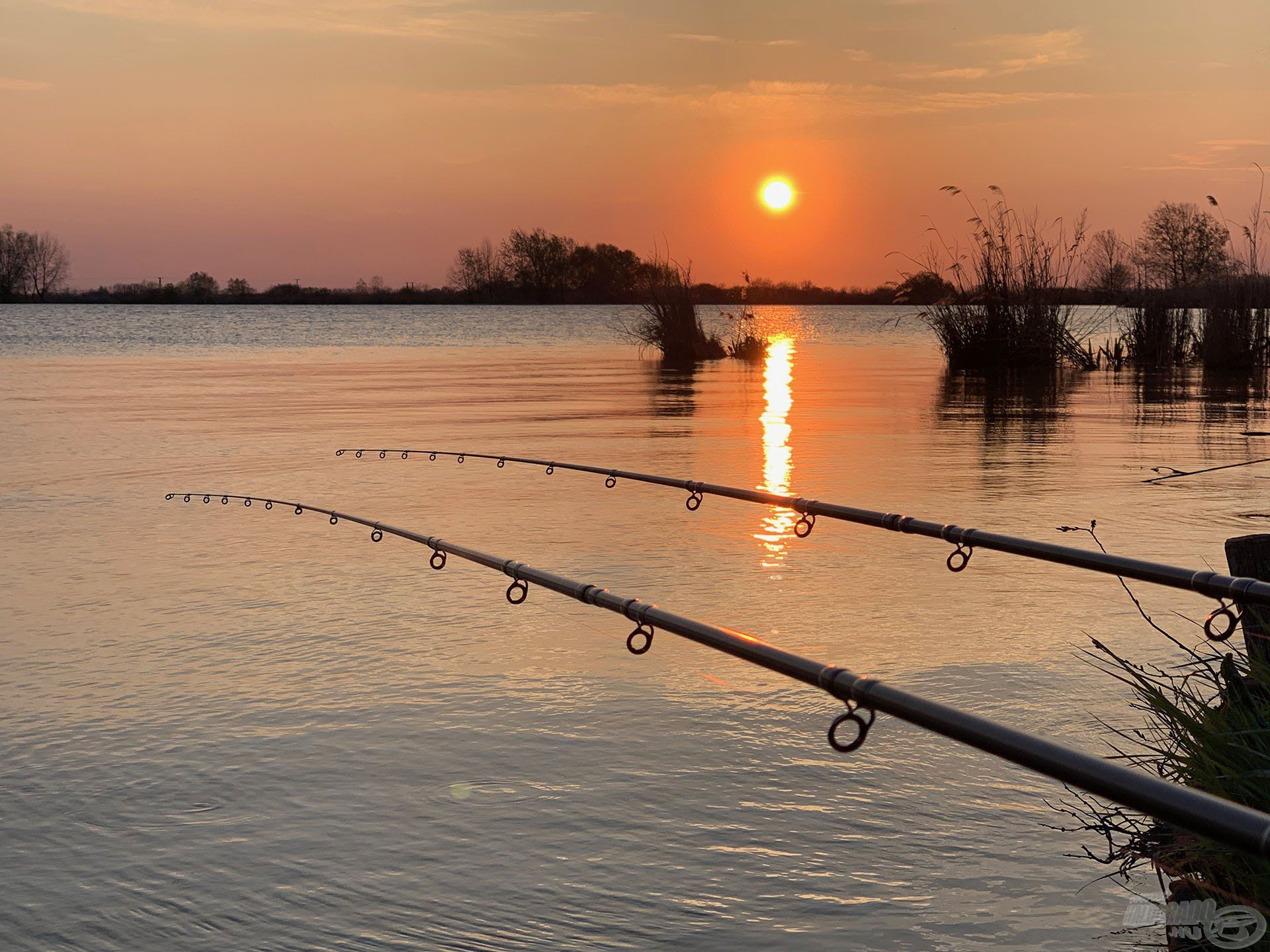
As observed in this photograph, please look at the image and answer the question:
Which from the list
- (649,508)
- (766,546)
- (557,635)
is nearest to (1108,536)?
(766,546)

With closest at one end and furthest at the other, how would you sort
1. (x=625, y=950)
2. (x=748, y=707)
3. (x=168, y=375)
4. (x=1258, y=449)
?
1. (x=625, y=950)
2. (x=748, y=707)
3. (x=1258, y=449)
4. (x=168, y=375)

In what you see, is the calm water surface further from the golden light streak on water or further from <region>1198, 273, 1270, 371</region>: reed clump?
<region>1198, 273, 1270, 371</region>: reed clump

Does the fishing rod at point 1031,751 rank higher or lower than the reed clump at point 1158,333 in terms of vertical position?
lower

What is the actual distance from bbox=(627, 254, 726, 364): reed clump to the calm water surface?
1834cm

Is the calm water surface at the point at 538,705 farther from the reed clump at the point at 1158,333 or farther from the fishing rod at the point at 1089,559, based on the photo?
the reed clump at the point at 1158,333

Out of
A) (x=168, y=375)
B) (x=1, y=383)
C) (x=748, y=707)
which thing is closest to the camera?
(x=748, y=707)

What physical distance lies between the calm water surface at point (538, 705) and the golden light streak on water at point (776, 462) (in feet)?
0.31

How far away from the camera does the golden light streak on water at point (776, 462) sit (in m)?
8.98

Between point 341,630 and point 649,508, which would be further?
point 649,508

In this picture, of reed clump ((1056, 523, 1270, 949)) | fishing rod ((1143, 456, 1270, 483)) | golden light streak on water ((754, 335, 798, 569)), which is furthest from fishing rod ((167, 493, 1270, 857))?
golden light streak on water ((754, 335, 798, 569))

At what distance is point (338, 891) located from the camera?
12.4 ft

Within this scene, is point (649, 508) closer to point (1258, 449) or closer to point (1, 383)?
point (1258, 449)

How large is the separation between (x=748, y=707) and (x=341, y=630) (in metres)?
2.30

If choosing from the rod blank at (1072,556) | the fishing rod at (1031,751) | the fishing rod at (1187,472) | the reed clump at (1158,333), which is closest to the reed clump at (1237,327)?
the reed clump at (1158,333)
